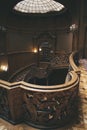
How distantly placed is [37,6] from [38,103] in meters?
13.9

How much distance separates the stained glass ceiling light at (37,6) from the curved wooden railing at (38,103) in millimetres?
12712

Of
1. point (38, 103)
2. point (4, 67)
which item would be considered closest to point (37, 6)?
point (4, 67)

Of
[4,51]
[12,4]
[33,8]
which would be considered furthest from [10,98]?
[33,8]

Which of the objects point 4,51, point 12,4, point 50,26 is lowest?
point 4,51

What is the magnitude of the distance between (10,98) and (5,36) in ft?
33.2

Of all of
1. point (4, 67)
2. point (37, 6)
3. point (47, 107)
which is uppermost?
point (37, 6)

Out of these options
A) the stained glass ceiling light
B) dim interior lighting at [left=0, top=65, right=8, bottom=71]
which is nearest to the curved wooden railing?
dim interior lighting at [left=0, top=65, right=8, bottom=71]

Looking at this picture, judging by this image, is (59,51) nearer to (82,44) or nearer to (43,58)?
(43,58)

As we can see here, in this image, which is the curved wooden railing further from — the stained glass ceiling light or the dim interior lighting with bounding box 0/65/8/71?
the stained glass ceiling light

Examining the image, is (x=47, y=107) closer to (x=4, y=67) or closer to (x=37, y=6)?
(x=4, y=67)

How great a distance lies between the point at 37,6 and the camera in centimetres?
1541

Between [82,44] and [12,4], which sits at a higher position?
[12,4]

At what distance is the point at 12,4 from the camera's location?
12.4m

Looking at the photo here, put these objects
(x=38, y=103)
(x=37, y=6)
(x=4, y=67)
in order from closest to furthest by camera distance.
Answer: (x=38, y=103) → (x=4, y=67) → (x=37, y=6)
